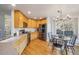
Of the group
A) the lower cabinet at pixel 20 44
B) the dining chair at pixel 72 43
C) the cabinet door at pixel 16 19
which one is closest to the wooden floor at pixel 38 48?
the lower cabinet at pixel 20 44

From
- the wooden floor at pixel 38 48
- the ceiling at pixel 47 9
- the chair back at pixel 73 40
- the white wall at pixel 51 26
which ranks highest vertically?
the ceiling at pixel 47 9

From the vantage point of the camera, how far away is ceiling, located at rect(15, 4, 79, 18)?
2307 millimetres

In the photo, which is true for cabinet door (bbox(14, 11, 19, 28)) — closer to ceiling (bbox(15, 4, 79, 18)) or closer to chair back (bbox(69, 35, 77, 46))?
ceiling (bbox(15, 4, 79, 18))

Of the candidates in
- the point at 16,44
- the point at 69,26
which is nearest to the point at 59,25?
the point at 69,26

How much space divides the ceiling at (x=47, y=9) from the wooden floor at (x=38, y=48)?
626 mm

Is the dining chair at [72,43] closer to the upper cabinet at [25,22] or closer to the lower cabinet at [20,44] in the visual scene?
the upper cabinet at [25,22]

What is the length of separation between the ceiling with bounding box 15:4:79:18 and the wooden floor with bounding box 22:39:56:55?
626 mm

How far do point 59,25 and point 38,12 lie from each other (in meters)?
0.54

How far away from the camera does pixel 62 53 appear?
7.91 feet

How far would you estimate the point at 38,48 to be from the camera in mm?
Result: 2430

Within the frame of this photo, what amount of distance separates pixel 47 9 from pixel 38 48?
2.84 feet

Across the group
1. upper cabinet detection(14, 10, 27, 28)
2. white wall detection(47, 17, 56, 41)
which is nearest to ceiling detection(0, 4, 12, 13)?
upper cabinet detection(14, 10, 27, 28)

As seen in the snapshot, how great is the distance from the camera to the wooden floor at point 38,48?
2389 millimetres
